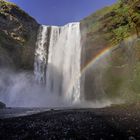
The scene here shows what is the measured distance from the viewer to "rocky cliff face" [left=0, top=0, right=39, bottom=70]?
47.8 metres

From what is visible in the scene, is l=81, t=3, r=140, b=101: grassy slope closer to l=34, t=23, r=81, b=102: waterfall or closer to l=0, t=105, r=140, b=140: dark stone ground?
Result: l=34, t=23, r=81, b=102: waterfall

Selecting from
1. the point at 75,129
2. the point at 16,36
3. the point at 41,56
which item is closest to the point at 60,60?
the point at 41,56

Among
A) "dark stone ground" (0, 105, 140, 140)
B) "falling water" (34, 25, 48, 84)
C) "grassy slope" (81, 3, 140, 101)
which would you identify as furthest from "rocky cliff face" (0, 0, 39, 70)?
"dark stone ground" (0, 105, 140, 140)

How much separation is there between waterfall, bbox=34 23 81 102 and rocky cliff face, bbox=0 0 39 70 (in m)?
1.77

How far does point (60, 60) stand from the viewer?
4931 cm

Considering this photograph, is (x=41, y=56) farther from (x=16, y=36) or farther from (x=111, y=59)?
(x=111, y=59)

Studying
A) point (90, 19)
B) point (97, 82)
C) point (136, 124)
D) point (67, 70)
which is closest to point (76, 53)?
point (67, 70)

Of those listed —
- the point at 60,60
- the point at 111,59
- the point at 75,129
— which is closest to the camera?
the point at 75,129

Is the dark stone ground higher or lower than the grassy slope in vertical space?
lower

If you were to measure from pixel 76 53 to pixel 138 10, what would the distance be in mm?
17908

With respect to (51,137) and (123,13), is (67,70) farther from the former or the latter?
(51,137)

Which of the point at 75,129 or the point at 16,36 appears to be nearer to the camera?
the point at 75,129

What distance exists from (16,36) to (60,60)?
9.96 meters

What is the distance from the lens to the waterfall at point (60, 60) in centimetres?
4550
